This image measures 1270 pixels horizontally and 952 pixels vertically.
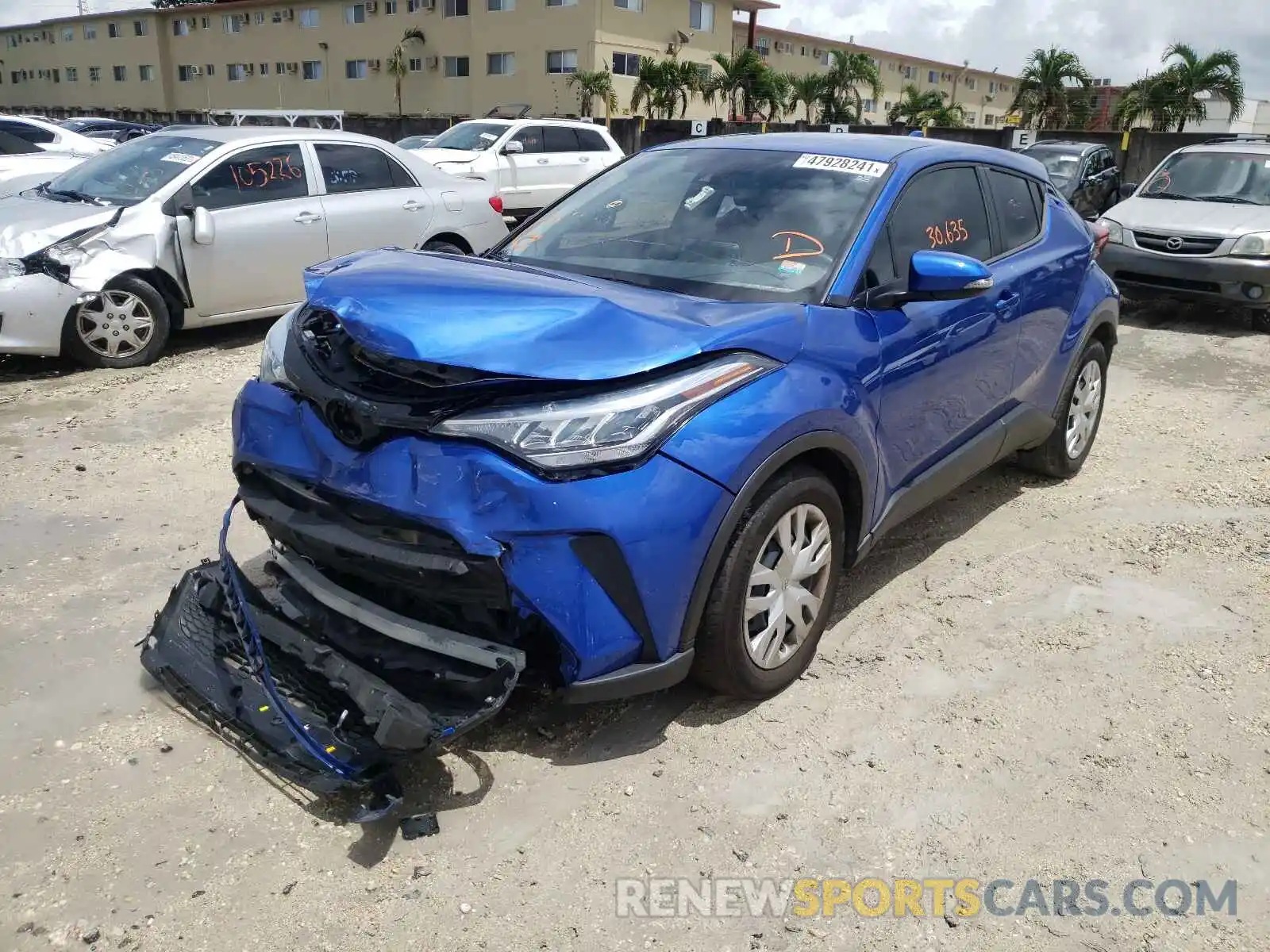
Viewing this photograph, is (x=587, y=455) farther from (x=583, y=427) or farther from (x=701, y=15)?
(x=701, y=15)

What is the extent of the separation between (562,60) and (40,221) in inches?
1290

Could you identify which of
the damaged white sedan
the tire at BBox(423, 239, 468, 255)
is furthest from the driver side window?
the tire at BBox(423, 239, 468, 255)

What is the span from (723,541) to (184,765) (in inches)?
66.2

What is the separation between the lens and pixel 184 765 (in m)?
2.89

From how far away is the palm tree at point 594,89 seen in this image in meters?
35.1

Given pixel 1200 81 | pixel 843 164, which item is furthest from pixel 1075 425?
pixel 1200 81

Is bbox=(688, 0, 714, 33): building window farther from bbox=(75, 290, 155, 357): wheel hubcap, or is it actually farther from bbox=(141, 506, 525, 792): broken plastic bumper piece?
bbox=(141, 506, 525, 792): broken plastic bumper piece

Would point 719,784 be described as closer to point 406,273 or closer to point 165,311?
point 406,273

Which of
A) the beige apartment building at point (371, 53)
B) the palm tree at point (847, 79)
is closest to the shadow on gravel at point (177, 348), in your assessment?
the beige apartment building at point (371, 53)

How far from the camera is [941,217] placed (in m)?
3.98

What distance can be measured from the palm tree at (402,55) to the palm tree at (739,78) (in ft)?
40.2

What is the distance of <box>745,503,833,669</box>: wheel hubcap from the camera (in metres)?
3.05

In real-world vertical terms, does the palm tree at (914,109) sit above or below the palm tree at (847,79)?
below

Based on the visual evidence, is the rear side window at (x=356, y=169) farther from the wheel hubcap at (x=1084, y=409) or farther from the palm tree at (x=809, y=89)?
the palm tree at (x=809, y=89)
